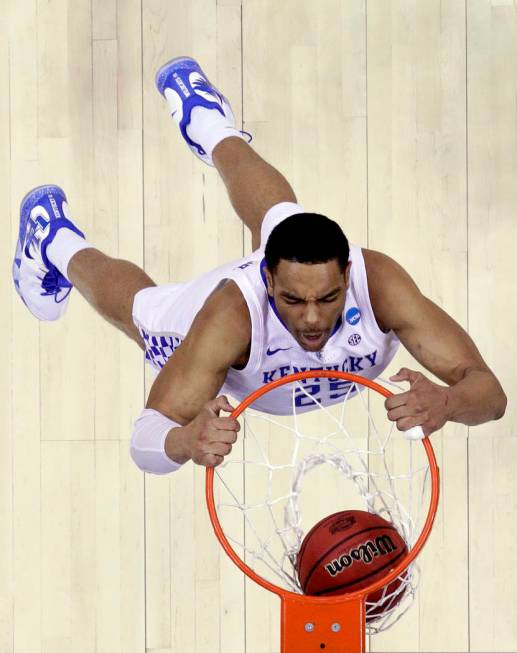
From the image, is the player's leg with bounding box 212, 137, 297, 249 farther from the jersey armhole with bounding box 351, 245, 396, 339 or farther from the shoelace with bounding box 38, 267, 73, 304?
the shoelace with bounding box 38, 267, 73, 304

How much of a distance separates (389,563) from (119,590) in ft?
3.97

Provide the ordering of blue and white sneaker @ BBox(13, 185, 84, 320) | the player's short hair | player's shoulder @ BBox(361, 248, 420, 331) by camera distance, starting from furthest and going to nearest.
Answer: blue and white sneaker @ BBox(13, 185, 84, 320) < player's shoulder @ BBox(361, 248, 420, 331) < the player's short hair

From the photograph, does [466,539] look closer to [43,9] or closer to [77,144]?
[77,144]

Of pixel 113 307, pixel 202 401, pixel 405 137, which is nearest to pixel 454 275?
pixel 405 137

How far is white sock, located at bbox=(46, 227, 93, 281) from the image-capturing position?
264 cm

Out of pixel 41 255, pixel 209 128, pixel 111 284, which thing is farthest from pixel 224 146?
pixel 41 255

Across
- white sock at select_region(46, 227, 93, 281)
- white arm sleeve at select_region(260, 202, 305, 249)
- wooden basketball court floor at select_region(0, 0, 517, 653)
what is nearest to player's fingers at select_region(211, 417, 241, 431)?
white arm sleeve at select_region(260, 202, 305, 249)

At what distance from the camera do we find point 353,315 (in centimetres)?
208

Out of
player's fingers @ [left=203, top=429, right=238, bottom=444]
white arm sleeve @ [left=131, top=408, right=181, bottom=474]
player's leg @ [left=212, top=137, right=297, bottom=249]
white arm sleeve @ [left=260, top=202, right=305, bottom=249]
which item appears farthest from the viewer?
player's leg @ [left=212, top=137, right=297, bottom=249]

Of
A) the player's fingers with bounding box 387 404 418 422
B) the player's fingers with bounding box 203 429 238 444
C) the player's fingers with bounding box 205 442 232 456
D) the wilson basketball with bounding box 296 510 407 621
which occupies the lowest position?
the wilson basketball with bounding box 296 510 407 621

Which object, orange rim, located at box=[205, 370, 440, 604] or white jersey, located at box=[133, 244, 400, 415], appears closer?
orange rim, located at box=[205, 370, 440, 604]

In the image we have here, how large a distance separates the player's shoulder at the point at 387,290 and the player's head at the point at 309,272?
14 centimetres

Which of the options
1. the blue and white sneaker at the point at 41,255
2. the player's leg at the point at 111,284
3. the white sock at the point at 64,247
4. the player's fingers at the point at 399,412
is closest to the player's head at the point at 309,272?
the player's fingers at the point at 399,412

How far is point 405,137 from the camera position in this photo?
123 inches
